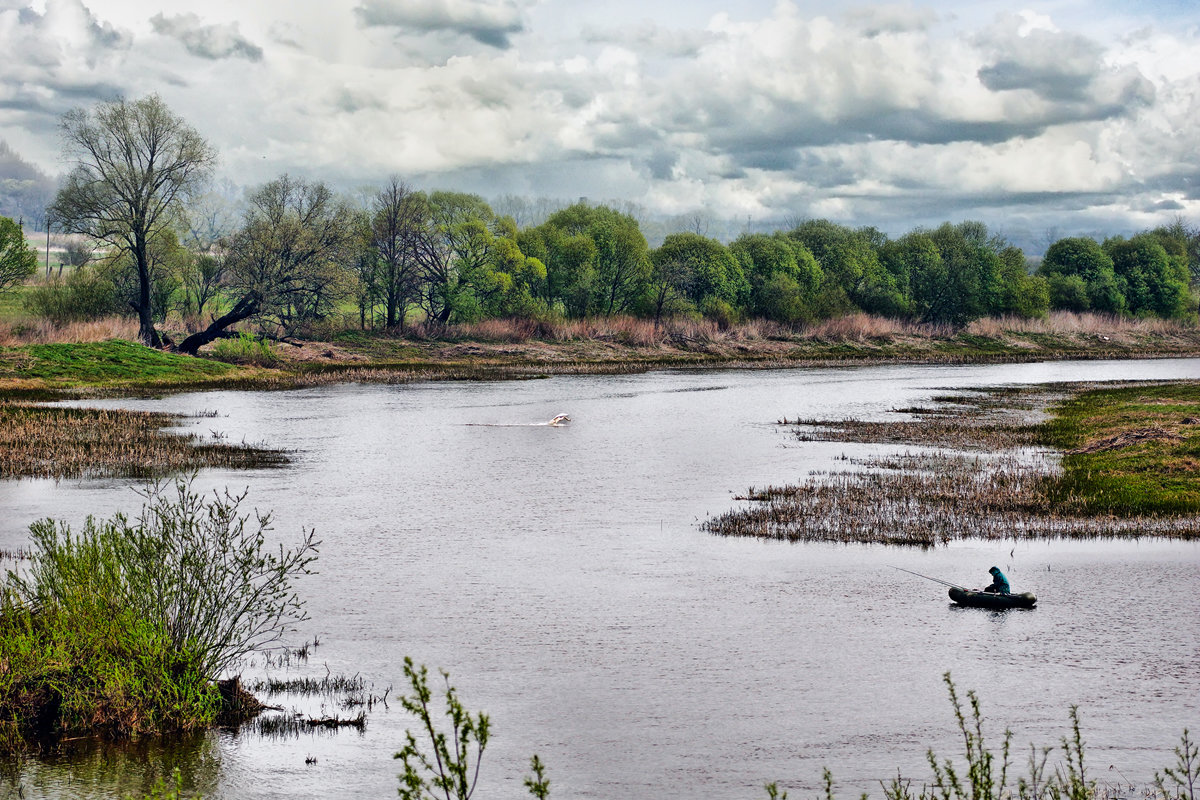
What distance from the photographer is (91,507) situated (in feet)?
92.1

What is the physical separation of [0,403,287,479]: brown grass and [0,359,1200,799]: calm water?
2272 mm

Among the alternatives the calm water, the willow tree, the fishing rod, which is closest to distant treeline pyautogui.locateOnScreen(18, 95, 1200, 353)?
the willow tree

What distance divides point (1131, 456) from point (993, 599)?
63.3ft

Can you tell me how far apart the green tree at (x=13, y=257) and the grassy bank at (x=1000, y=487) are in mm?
63004

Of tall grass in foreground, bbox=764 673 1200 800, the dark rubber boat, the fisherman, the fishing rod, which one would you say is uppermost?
the fisherman

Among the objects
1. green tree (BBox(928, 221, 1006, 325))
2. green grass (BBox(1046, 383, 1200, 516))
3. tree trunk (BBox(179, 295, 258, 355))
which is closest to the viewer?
green grass (BBox(1046, 383, 1200, 516))

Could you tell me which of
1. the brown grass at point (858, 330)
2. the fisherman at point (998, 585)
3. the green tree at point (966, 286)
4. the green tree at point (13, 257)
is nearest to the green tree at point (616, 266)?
the brown grass at point (858, 330)

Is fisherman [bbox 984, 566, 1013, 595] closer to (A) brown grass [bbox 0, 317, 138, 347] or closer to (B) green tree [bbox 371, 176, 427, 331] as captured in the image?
(A) brown grass [bbox 0, 317, 138, 347]

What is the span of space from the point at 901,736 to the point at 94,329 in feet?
230

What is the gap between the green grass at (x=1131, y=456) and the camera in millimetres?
29328

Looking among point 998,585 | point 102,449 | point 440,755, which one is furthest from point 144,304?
point 440,755

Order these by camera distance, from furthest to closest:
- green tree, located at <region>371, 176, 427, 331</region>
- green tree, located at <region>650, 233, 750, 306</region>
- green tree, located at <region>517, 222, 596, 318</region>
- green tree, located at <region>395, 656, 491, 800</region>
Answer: green tree, located at <region>650, 233, 750, 306</region> → green tree, located at <region>517, 222, 596, 318</region> → green tree, located at <region>371, 176, 427, 331</region> → green tree, located at <region>395, 656, 491, 800</region>

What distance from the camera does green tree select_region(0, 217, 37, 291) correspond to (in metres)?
81.2

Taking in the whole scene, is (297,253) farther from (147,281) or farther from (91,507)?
(91,507)
